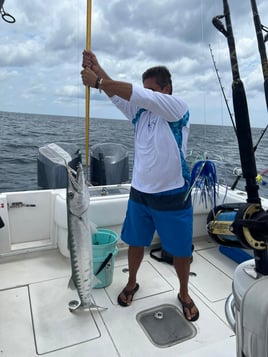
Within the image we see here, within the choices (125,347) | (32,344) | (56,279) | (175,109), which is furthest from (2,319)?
(175,109)

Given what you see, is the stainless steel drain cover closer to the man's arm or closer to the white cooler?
the white cooler

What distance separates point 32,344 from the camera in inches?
70.2

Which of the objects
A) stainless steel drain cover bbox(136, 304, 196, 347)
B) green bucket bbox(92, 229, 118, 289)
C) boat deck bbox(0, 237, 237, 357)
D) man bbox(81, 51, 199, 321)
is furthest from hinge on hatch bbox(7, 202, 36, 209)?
stainless steel drain cover bbox(136, 304, 196, 347)

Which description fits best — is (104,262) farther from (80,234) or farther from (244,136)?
(244,136)

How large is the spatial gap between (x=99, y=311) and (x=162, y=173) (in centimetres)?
106

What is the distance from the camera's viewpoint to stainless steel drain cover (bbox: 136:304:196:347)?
1.84 metres

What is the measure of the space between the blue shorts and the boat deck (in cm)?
51

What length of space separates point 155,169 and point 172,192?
0.60 ft

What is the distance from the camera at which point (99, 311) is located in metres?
2.07

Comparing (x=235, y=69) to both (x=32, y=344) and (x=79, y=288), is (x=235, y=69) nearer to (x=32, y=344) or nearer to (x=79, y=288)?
(x=79, y=288)

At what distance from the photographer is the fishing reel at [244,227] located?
30.4 inches

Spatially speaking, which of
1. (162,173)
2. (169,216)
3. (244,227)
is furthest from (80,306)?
(244,227)

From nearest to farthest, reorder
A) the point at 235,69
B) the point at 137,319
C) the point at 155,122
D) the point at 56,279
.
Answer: the point at 235,69
the point at 155,122
the point at 137,319
the point at 56,279

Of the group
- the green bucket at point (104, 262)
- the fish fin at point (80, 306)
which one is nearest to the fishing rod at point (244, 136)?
the fish fin at point (80, 306)
